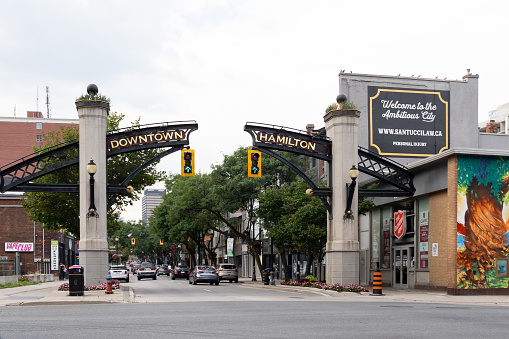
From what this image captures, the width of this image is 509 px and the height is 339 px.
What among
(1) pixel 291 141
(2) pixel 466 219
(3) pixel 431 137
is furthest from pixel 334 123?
(3) pixel 431 137

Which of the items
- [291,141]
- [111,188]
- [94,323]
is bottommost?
[94,323]

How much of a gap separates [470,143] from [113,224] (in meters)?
24.4

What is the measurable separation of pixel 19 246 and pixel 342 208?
41.2m

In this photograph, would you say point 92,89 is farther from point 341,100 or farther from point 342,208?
point 342,208

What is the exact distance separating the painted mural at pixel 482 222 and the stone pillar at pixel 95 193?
1530 centimetres

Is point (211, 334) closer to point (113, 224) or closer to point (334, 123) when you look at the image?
point (334, 123)

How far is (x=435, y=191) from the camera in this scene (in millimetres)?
29078

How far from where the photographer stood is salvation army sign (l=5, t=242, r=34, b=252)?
2341 inches

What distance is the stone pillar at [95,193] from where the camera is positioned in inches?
1067

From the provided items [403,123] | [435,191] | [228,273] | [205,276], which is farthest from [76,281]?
[228,273]

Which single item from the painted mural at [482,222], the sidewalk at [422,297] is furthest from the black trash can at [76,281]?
the painted mural at [482,222]

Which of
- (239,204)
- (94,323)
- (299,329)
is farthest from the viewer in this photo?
(239,204)

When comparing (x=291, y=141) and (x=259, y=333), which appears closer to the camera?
(x=259, y=333)

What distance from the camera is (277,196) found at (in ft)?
121
